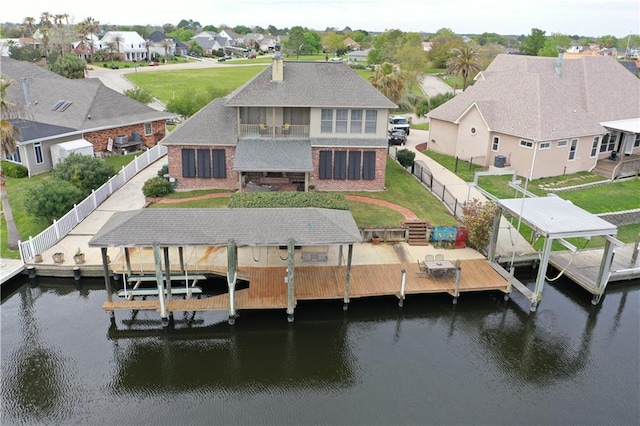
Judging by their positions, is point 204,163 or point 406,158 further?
point 406,158

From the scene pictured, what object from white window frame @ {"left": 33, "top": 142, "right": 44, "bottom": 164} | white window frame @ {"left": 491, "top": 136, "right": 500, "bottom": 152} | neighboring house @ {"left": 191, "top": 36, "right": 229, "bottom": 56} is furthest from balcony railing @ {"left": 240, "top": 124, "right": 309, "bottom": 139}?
neighboring house @ {"left": 191, "top": 36, "right": 229, "bottom": 56}

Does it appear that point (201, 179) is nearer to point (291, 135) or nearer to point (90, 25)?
point (291, 135)

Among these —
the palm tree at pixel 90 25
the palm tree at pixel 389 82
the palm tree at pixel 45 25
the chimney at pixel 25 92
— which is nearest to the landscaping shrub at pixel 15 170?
the chimney at pixel 25 92

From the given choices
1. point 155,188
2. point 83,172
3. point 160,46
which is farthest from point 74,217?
point 160,46

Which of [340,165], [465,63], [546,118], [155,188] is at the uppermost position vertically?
[465,63]

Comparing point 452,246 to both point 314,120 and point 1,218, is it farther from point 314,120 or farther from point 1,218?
point 1,218

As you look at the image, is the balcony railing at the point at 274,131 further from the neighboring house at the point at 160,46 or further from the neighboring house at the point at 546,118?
the neighboring house at the point at 160,46
